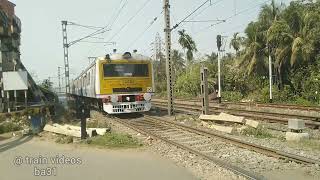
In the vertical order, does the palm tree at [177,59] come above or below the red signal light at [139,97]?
→ above

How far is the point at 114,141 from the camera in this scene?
1155 centimetres

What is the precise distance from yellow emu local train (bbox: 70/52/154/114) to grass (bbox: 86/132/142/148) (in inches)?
272

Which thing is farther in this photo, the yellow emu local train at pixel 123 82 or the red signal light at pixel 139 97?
the red signal light at pixel 139 97

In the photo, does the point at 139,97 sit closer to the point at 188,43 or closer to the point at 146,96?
the point at 146,96

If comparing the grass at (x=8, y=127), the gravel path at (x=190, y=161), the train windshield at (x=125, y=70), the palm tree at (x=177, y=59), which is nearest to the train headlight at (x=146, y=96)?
the train windshield at (x=125, y=70)

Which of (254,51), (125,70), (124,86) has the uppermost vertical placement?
(254,51)

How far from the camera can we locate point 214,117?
1551 centimetres

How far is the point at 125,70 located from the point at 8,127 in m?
6.38

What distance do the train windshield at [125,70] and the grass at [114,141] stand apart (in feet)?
24.3

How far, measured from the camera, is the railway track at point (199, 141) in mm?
8333

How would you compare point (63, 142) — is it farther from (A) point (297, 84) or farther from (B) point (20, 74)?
(A) point (297, 84)

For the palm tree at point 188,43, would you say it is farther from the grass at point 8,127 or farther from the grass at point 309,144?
the grass at point 309,144

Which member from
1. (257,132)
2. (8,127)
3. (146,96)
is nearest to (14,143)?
(8,127)

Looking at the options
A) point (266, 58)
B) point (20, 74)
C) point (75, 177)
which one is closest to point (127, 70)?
point (20, 74)
